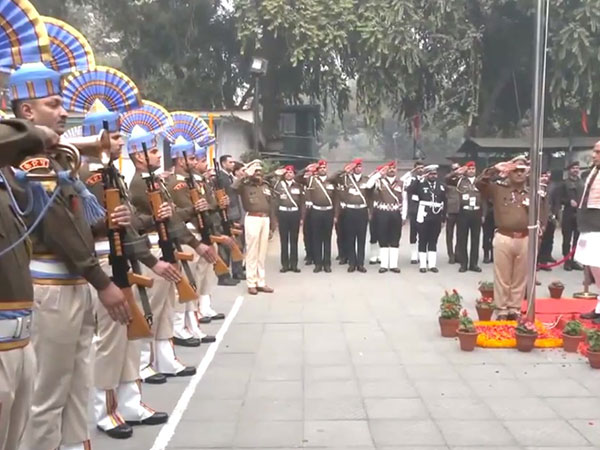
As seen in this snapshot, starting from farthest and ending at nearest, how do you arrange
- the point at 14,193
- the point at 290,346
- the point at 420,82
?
the point at 420,82 < the point at 290,346 < the point at 14,193

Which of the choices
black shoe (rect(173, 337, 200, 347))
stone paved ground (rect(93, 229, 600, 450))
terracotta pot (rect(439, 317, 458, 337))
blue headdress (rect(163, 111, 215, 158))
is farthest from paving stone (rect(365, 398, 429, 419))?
blue headdress (rect(163, 111, 215, 158))

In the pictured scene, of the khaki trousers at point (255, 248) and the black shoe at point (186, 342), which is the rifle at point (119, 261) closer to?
the black shoe at point (186, 342)

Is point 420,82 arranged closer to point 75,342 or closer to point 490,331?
point 490,331

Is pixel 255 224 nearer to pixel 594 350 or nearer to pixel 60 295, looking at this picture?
pixel 594 350

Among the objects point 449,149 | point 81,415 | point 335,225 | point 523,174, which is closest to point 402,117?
point 335,225

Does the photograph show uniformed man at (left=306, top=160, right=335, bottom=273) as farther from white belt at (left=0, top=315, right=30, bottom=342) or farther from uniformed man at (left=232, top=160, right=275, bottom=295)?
white belt at (left=0, top=315, right=30, bottom=342)

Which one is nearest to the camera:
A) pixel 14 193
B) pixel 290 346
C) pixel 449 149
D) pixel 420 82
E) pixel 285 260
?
pixel 14 193

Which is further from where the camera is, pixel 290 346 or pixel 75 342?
pixel 290 346

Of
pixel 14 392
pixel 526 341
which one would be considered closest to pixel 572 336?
pixel 526 341

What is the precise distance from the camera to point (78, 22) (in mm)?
27922

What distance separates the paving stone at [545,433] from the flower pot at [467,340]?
1.84 meters

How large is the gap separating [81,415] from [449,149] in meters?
53.2

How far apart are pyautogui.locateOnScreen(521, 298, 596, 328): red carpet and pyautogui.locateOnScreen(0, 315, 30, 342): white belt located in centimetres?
599

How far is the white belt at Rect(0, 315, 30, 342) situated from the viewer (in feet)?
8.33
